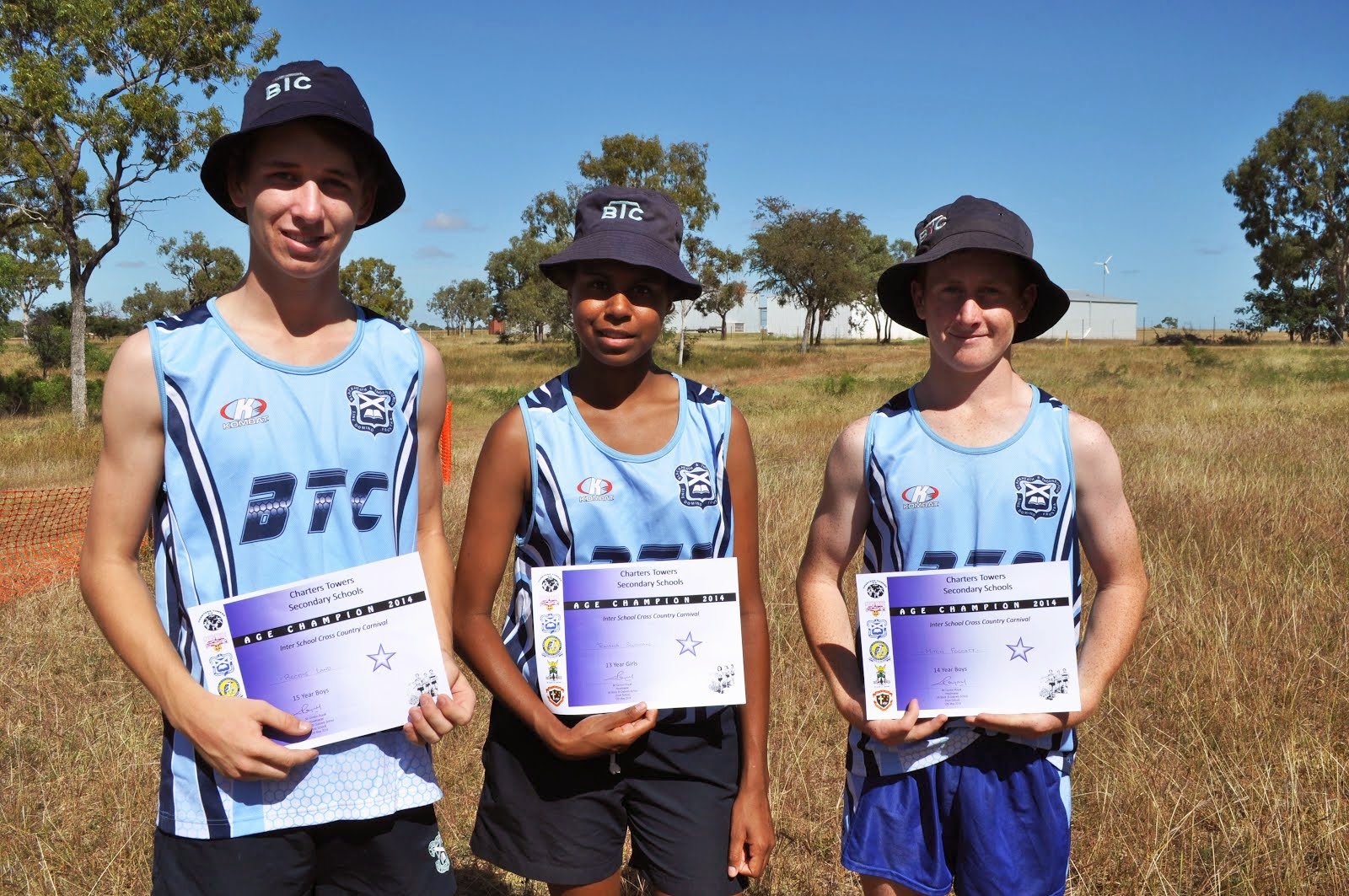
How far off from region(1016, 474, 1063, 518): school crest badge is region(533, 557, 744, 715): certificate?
2.14ft

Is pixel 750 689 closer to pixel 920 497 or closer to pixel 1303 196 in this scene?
pixel 920 497

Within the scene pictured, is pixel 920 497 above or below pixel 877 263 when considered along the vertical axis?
below

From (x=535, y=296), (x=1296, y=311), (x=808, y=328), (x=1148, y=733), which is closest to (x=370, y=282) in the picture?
(x=535, y=296)

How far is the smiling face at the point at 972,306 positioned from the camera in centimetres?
219

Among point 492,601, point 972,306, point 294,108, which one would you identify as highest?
point 294,108

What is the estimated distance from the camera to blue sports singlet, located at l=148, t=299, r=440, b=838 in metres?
1.83

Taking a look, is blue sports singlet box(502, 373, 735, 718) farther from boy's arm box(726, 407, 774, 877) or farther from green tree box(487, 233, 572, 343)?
green tree box(487, 233, 572, 343)

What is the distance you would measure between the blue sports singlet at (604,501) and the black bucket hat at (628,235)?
1.04 ft

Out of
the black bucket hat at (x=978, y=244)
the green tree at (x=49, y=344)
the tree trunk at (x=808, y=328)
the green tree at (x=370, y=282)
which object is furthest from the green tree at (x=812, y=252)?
the black bucket hat at (x=978, y=244)

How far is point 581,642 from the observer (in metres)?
2.13

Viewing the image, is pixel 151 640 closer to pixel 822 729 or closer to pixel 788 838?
pixel 788 838

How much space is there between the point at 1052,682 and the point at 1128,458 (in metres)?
8.84

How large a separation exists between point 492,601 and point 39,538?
26.3 ft

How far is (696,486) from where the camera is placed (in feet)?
7.28
